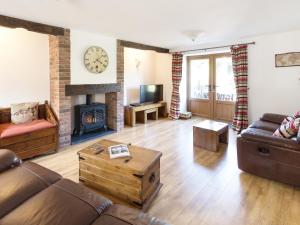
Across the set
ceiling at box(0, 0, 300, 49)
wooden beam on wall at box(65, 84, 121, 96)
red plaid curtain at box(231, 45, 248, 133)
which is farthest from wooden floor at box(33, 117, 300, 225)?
ceiling at box(0, 0, 300, 49)

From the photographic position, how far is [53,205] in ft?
4.42

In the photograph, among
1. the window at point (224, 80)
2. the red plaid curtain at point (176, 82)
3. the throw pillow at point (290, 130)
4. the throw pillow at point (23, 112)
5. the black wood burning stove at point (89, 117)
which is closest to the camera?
the throw pillow at point (290, 130)

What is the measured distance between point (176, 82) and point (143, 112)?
1.38m

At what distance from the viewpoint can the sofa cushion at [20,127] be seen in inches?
120

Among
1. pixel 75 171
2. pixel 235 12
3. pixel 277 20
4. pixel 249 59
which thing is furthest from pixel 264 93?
pixel 75 171

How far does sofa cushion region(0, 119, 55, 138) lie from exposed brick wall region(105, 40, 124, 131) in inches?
65.2

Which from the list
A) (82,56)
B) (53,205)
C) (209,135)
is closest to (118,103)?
(82,56)

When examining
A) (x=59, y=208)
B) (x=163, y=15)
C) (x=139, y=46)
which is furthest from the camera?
(x=139, y=46)

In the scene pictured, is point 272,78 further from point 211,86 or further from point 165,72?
point 165,72

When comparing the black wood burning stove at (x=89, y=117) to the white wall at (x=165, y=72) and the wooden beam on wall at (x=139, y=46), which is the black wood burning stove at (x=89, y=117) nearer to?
the wooden beam on wall at (x=139, y=46)

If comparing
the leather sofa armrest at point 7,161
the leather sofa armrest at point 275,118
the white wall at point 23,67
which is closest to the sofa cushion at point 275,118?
the leather sofa armrest at point 275,118

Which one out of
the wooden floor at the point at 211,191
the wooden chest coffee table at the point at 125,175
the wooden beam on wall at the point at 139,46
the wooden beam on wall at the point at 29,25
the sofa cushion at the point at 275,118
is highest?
the wooden beam on wall at the point at 139,46

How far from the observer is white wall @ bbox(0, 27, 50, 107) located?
358 cm

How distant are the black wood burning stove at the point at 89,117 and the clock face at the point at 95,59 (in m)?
0.68
